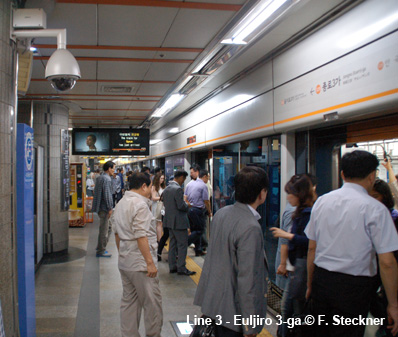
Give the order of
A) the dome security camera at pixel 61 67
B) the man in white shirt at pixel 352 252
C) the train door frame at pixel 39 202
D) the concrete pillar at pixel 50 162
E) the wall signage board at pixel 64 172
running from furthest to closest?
1. the wall signage board at pixel 64 172
2. the concrete pillar at pixel 50 162
3. the train door frame at pixel 39 202
4. the dome security camera at pixel 61 67
5. the man in white shirt at pixel 352 252

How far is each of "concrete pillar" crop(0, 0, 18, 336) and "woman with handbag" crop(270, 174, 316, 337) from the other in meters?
1.85

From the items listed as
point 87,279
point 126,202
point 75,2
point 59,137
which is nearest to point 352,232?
point 126,202

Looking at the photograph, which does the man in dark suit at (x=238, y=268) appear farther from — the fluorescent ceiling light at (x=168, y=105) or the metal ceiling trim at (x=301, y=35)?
the fluorescent ceiling light at (x=168, y=105)

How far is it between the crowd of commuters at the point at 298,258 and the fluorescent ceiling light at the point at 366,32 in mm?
915

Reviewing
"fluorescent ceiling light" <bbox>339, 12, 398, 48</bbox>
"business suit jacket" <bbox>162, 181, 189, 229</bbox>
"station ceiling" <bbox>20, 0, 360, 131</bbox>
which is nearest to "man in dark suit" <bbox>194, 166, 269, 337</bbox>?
"fluorescent ceiling light" <bbox>339, 12, 398, 48</bbox>

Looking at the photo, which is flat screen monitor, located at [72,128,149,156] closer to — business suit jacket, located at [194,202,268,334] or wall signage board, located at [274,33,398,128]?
wall signage board, located at [274,33,398,128]

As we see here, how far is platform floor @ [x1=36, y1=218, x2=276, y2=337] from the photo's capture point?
359 cm

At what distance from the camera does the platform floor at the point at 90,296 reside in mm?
3586

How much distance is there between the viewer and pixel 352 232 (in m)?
2.10

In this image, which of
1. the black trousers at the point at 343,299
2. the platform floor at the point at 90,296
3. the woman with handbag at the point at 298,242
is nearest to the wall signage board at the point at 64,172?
the platform floor at the point at 90,296

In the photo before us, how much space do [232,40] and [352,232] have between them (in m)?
2.28

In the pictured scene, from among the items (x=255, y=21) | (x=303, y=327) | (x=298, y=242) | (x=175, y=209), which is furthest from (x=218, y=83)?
(x=303, y=327)

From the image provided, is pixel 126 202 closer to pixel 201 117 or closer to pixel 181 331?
pixel 181 331

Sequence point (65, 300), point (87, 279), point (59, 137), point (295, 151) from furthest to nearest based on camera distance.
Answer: point (59, 137) → point (87, 279) → point (65, 300) → point (295, 151)
